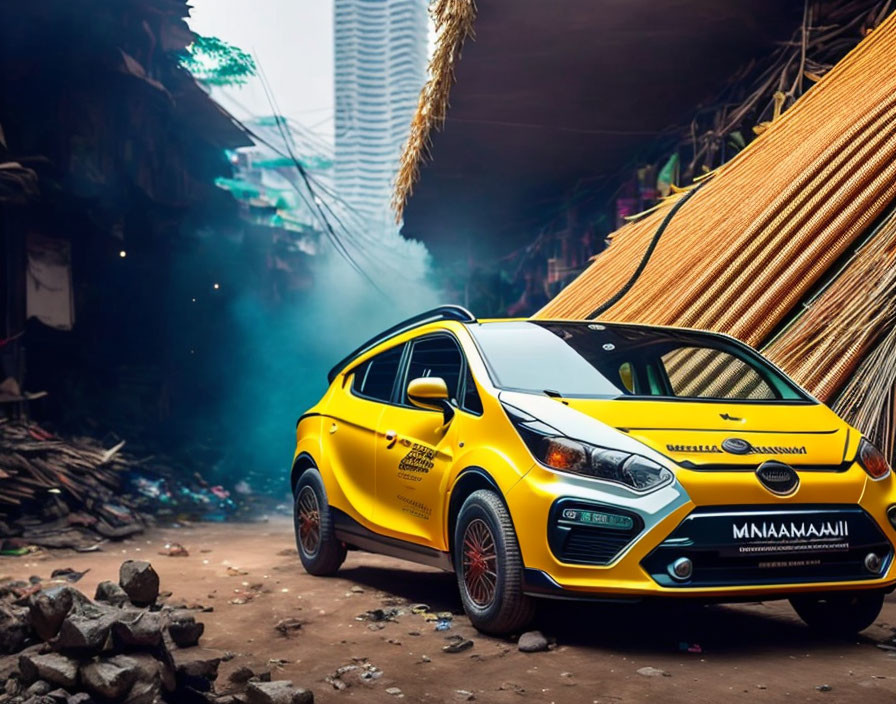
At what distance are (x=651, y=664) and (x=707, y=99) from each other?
23.2 ft

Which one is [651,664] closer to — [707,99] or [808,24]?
[808,24]

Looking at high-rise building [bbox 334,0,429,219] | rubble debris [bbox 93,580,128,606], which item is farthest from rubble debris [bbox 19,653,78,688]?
high-rise building [bbox 334,0,429,219]

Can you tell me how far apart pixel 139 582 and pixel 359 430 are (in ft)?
5.33

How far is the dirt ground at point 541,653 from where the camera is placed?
3.99 metres

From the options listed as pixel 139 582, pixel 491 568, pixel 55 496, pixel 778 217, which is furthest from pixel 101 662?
pixel 55 496

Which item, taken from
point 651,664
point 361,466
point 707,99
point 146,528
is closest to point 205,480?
point 146,528

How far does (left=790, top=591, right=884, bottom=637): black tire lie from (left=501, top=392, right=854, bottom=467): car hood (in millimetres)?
630

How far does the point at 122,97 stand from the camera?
15883mm

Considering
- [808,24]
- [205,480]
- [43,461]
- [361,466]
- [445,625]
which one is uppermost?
[808,24]

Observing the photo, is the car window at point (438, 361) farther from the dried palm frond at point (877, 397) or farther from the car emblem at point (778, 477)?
the dried palm frond at point (877, 397)

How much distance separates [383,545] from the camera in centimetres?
604

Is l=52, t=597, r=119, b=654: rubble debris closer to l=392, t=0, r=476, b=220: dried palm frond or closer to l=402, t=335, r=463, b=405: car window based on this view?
l=402, t=335, r=463, b=405: car window

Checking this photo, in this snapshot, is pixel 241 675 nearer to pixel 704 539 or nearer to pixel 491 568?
pixel 491 568

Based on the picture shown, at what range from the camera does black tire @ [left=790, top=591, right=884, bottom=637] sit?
4.73m
